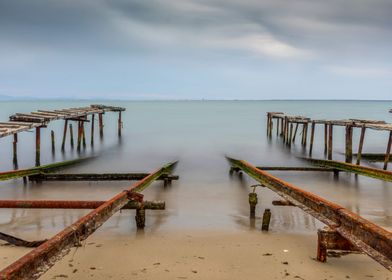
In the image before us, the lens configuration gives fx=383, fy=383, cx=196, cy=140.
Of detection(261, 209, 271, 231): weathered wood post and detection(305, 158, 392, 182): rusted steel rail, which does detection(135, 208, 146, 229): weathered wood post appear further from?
detection(305, 158, 392, 182): rusted steel rail

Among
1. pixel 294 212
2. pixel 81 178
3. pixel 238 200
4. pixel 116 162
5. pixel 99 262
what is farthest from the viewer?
pixel 116 162

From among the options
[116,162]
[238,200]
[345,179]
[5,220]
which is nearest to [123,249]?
[5,220]

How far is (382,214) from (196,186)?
5376 millimetres

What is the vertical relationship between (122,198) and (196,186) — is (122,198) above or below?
above

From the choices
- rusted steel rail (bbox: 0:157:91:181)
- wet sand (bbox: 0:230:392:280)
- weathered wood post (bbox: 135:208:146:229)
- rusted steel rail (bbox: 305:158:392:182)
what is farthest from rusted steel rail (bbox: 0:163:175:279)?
rusted steel rail (bbox: 305:158:392:182)

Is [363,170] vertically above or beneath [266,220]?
above

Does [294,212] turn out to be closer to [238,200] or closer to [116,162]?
[238,200]

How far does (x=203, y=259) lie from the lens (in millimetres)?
5359

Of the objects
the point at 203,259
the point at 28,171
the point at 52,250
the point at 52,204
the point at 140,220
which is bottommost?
the point at 203,259

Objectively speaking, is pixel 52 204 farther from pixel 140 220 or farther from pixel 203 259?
pixel 203 259

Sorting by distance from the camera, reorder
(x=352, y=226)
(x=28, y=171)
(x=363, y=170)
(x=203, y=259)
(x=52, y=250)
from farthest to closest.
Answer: (x=28, y=171)
(x=363, y=170)
(x=203, y=259)
(x=352, y=226)
(x=52, y=250)

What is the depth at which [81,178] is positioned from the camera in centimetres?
1071

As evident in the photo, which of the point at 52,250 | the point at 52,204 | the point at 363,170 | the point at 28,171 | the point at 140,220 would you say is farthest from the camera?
the point at 28,171

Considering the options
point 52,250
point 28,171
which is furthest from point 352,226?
point 28,171
